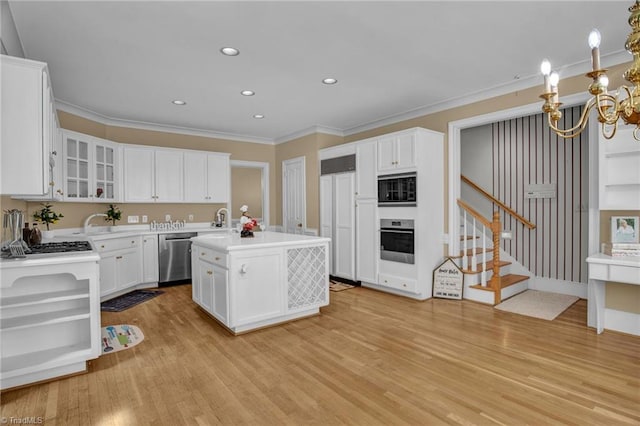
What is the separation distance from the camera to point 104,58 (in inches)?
130

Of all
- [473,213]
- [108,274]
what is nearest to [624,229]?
[473,213]

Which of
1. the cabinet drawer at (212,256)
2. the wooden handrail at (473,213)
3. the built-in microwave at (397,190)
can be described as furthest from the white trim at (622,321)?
the cabinet drawer at (212,256)

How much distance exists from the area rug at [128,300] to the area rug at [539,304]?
4.57 meters

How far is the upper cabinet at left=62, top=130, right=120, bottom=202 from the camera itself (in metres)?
4.50

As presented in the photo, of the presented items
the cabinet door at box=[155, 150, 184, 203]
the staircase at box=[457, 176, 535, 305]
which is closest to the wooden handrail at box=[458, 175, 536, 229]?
the staircase at box=[457, 176, 535, 305]

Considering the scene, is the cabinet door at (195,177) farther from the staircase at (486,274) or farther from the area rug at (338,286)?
the staircase at (486,274)

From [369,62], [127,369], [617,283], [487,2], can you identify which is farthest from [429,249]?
[127,369]

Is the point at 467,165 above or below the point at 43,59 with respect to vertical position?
below

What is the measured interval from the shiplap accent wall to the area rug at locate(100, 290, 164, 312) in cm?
543

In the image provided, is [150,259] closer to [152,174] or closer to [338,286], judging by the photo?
[152,174]

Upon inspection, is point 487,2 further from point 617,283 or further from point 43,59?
point 43,59

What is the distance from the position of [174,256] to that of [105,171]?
1.60 meters

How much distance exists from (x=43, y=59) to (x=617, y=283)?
5904 millimetres

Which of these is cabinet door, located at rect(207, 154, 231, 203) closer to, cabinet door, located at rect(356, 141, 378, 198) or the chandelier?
cabinet door, located at rect(356, 141, 378, 198)
